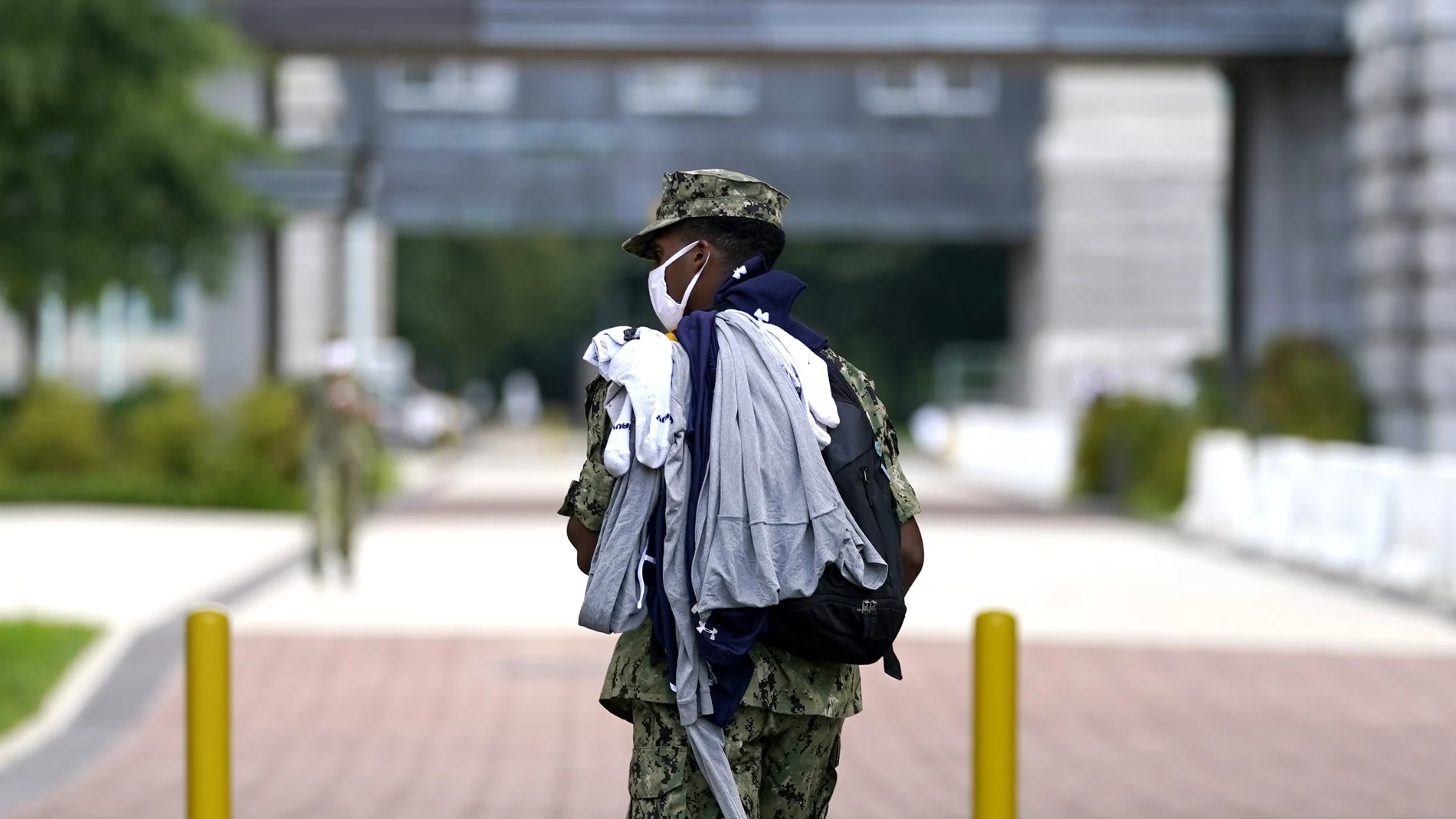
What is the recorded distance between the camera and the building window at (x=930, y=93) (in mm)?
50844

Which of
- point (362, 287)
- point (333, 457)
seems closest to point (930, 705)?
point (333, 457)

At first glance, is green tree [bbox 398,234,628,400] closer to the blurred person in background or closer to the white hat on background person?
the blurred person in background

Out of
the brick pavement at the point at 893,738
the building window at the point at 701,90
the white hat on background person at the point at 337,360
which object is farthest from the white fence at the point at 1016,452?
the brick pavement at the point at 893,738

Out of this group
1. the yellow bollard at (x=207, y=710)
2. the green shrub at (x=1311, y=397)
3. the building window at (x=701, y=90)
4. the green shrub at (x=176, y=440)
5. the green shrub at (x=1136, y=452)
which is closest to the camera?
the yellow bollard at (x=207, y=710)

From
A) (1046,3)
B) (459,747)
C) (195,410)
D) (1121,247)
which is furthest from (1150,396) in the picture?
(459,747)

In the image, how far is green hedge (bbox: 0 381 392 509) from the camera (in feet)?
84.4

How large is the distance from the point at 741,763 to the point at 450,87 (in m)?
48.0

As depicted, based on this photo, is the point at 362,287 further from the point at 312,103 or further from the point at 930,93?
the point at 930,93

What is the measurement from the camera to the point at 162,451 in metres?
26.2

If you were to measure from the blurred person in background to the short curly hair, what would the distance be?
12.0 metres

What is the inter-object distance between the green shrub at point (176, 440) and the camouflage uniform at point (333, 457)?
30.8 ft

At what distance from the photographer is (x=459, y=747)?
33.3 feet

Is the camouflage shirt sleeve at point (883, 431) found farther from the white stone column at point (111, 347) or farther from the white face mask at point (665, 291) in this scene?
the white stone column at point (111, 347)

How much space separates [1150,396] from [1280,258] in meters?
2.88
